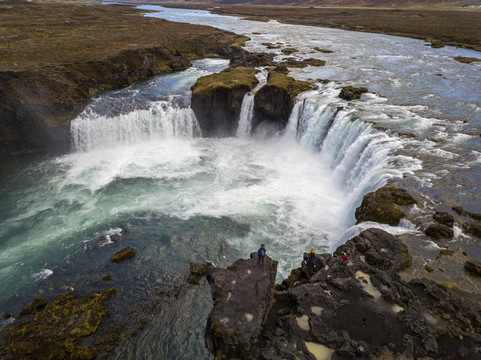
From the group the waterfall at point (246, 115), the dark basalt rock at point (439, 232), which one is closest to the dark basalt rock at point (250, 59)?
the waterfall at point (246, 115)

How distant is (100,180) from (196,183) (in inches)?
354

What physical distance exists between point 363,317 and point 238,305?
4923 mm

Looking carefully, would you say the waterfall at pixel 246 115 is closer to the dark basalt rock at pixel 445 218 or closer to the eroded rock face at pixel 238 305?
the eroded rock face at pixel 238 305

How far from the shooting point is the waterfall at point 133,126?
108 feet

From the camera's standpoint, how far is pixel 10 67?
117 ft

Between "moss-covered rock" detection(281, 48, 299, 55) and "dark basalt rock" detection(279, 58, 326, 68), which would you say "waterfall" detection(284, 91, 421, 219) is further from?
"moss-covered rock" detection(281, 48, 299, 55)

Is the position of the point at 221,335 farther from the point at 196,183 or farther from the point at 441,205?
the point at 196,183

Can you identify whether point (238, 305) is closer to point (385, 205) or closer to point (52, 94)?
point (385, 205)

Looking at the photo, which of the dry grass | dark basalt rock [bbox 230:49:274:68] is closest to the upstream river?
the dry grass

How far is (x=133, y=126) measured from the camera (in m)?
34.3

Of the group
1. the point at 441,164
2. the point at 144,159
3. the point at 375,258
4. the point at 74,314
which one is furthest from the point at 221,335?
the point at 144,159

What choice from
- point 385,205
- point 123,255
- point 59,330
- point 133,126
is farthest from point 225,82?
point 59,330

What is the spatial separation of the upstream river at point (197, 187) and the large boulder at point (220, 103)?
4.61 ft

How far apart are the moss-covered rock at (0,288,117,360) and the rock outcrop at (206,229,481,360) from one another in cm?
690
